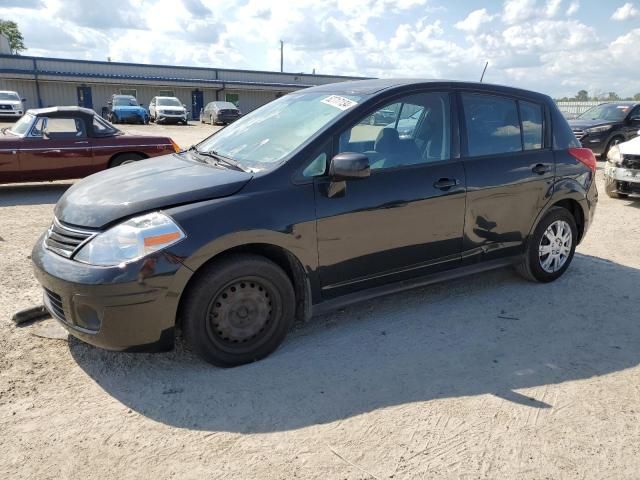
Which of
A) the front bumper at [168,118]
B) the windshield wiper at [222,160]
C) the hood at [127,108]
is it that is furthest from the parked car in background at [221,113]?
the windshield wiper at [222,160]

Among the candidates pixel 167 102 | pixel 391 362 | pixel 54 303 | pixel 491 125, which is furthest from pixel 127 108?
pixel 391 362

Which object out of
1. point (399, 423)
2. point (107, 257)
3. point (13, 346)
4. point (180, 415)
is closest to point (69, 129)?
point (13, 346)

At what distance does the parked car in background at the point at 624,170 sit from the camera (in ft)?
27.9

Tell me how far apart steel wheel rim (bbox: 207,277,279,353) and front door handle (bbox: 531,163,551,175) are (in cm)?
266

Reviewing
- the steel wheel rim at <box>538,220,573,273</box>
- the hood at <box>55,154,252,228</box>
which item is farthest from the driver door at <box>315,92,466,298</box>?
the steel wheel rim at <box>538,220,573,273</box>

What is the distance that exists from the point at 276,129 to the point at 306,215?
0.90m

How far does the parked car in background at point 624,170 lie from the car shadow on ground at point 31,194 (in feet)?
30.8

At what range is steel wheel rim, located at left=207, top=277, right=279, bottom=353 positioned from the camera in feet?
10.6

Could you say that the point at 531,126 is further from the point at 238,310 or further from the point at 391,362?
the point at 238,310

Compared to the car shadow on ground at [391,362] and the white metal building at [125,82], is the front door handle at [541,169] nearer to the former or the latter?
the car shadow on ground at [391,362]

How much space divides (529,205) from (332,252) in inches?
81.7

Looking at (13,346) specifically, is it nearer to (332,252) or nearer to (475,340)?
(332,252)

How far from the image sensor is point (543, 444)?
2.70 metres

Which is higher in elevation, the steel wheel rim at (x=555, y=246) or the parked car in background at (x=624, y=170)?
the parked car in background at (x=624, y=170)
